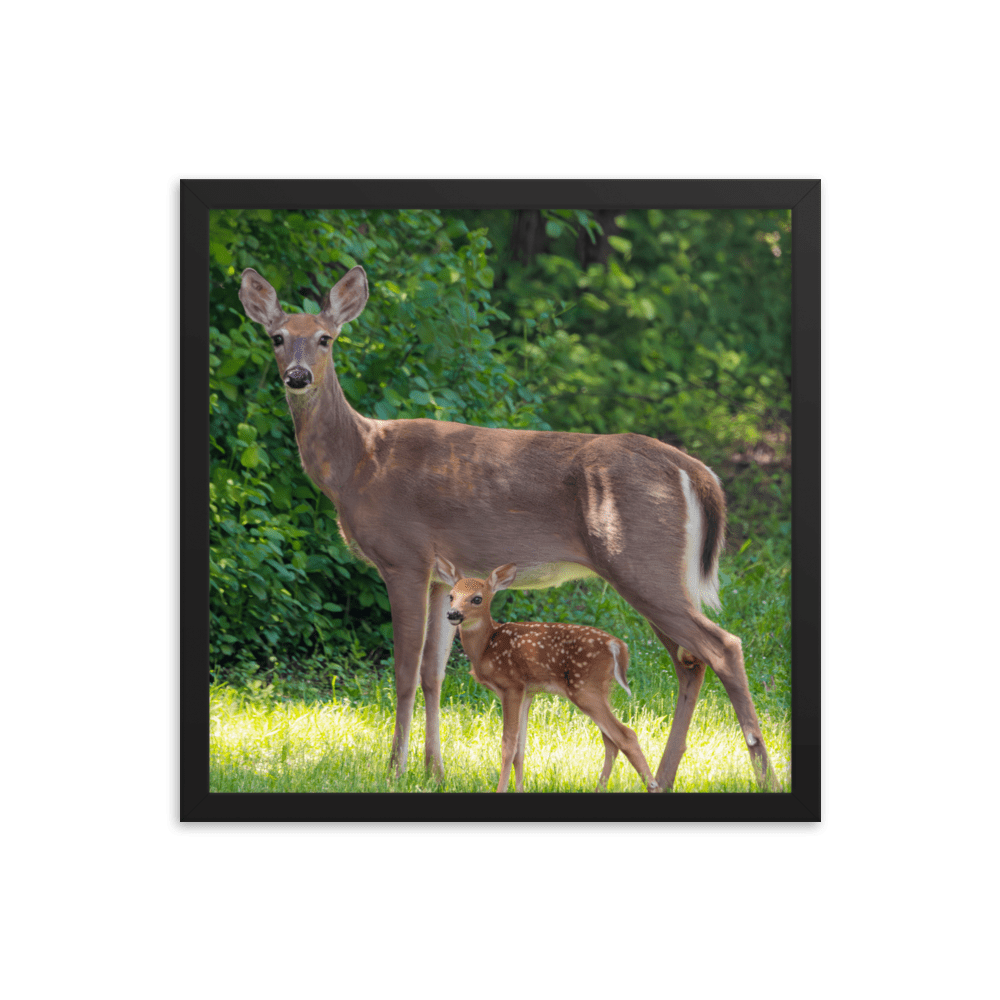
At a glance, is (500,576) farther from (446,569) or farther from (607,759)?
(607,759)

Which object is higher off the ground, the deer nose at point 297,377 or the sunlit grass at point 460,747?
the deer nose at point 297,377

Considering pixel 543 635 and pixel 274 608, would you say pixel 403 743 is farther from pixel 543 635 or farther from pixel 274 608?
pixel 274 608

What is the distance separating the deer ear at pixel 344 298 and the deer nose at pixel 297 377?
25cm

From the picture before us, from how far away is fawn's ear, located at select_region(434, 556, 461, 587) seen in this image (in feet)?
20.0

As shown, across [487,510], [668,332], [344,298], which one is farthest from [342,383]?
[668,332]

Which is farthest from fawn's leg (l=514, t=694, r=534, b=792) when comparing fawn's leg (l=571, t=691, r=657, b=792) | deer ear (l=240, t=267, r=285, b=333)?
deer ear (l=240, t=267, r=285, b=333)

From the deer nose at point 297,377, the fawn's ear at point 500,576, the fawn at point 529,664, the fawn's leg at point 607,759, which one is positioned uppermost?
the deer nose at point 297,377

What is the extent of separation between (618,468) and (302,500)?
2.12 metres

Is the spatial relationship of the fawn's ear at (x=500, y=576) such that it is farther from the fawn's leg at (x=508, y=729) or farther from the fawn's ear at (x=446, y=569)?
the fawn's leg at (x=508, y=729)

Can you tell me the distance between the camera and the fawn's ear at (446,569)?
6.09 m

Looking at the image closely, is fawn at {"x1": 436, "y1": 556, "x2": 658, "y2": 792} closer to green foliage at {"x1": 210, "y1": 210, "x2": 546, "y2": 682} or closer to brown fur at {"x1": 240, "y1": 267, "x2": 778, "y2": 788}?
brown fur at {"x1": 240, "y1": 267, "x2": 778, "y2": 788}
